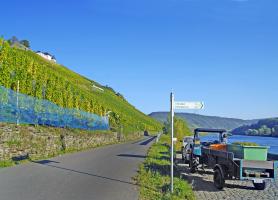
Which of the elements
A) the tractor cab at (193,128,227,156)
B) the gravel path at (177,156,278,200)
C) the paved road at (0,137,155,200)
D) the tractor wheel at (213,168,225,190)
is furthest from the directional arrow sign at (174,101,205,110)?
the tractor cab at (193,128,227,156)

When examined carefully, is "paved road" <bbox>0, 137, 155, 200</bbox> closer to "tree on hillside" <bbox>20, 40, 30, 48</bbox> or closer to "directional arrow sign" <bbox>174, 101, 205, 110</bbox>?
"directional arrow sign" <bbox>174, 101, 205, 110</bbox>

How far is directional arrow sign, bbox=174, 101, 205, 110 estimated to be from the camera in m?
11.1

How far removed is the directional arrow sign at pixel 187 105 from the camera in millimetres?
11148

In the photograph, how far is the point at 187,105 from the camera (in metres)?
11.2

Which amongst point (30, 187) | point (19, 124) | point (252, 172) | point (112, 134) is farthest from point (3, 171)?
point (112, 134)

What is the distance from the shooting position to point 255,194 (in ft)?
45.9

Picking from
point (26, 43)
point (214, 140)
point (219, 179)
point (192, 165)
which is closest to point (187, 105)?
point (219, 179)

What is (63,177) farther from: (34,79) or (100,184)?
(34,79)

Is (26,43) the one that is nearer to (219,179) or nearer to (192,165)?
(192,165)

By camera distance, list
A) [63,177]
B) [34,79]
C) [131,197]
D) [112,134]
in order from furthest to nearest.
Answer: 1. [112,134]
2. [34,79]
3. [63,177]
4. [131,197]

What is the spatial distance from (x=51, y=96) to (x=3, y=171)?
64.5ft

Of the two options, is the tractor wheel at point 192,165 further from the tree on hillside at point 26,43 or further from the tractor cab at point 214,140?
the tree on hillside at point 26,43

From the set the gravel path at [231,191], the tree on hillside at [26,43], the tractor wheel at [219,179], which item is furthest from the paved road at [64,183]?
the tree on hillside at [26,43]

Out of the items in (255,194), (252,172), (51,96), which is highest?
(51,96)
